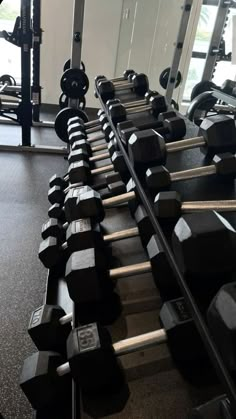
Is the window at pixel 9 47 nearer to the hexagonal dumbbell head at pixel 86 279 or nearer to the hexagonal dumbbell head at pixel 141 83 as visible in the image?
the hexagonal dumbbell head at pixel 141 83

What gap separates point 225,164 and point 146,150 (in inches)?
10.0

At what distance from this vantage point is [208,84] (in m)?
3.33

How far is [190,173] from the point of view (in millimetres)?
919

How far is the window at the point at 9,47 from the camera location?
14.0 feet

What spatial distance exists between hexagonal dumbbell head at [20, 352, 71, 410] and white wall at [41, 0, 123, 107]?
15.3ft

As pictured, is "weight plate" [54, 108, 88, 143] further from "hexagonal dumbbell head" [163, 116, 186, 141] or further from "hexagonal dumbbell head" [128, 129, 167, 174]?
"hexagonal dumbbell head" [128, 129, 167, 174]

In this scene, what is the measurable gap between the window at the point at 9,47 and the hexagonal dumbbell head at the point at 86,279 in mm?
4476

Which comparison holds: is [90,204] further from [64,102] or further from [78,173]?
[64,102]

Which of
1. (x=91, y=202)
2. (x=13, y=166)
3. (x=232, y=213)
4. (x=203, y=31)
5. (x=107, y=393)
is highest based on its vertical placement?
(x=203, y=31)

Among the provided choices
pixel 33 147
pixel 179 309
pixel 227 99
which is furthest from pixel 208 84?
pixel 179 309

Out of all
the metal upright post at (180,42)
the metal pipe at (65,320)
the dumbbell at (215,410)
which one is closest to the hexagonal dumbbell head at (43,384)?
the metal pipe at (65,320)

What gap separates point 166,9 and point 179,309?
4.74 m

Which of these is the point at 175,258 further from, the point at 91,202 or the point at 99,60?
the point at 99,60

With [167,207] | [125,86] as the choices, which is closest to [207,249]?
[167,207]
